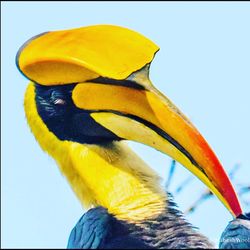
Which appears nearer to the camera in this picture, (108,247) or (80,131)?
(108,247)

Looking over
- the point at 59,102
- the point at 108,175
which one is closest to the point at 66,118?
the point at 59,102

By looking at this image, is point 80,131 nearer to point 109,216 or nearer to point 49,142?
point 49,142

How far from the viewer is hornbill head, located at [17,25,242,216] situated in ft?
22.1

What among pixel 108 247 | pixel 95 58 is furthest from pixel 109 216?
pixel 95 58

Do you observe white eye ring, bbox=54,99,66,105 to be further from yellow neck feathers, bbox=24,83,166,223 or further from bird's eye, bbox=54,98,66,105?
yellow neck feathers, bbox=24,83,166,223

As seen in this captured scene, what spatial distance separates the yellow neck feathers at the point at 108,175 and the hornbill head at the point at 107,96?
0.05m

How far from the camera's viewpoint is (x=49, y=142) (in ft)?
23.6

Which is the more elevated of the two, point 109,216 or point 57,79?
point 57,79

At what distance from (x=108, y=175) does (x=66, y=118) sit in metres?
0.41

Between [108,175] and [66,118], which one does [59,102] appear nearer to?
[66,118]

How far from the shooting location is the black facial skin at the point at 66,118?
7.15m

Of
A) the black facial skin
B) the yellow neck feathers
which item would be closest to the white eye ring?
the black facial skin

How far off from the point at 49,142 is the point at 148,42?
2.08 feet

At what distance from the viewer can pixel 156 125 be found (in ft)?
22.5
